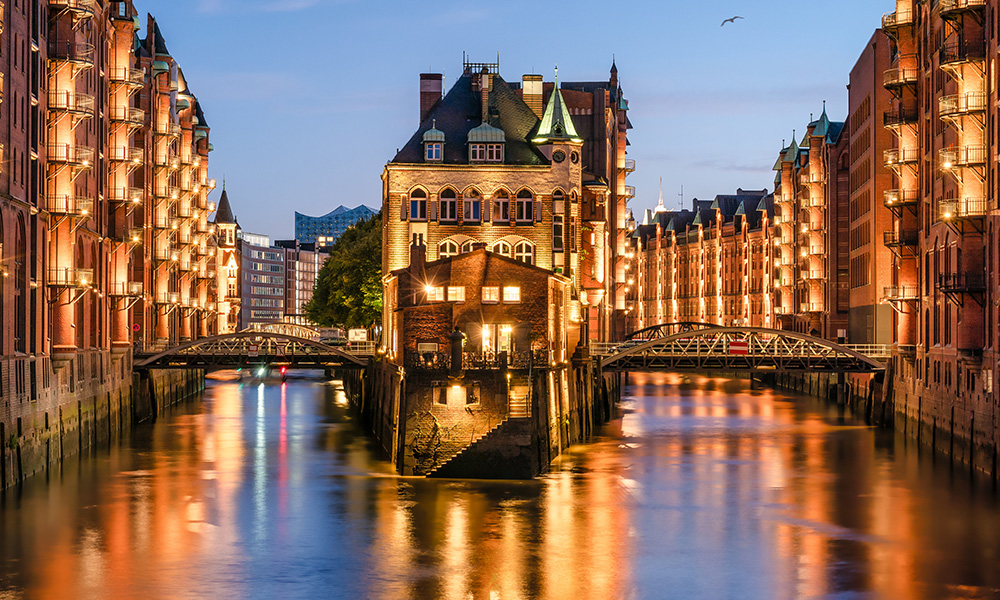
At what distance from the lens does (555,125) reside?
92.8 meters

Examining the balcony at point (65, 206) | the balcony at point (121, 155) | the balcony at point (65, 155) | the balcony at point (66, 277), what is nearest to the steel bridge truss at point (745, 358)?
the balcony at point (121, 155)

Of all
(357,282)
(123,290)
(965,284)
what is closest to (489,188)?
(123,290)

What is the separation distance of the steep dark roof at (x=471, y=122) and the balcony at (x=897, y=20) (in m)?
22.3

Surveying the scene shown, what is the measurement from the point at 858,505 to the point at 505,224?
39.3 metres

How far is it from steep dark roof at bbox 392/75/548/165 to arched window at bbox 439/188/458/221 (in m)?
1.95

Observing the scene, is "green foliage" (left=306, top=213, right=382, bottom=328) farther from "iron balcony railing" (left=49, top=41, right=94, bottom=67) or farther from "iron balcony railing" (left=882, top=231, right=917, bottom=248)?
"iron balcony railing" (left=49, top=41, right=94, bottom=67)

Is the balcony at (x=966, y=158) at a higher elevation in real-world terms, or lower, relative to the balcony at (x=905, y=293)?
higher

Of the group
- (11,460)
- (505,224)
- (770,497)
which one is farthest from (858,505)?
(505,224)

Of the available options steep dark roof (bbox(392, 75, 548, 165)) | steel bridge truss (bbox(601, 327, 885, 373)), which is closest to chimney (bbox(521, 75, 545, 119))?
steep dark roof (bbox(392, 75, 548, 165))

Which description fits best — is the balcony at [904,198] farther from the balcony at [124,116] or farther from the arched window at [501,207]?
the balcony at [124,116]

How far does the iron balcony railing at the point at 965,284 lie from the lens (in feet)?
212

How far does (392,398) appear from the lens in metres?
71.1

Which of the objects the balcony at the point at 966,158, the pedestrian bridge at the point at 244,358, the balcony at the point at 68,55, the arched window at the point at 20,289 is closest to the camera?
the arched window at the point at 20,289

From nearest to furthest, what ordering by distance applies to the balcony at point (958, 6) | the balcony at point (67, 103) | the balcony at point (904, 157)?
1. the balcony at point (958, 6)
2. the balcony at point (67, 103)
3. the balcony at point (904, 157)
